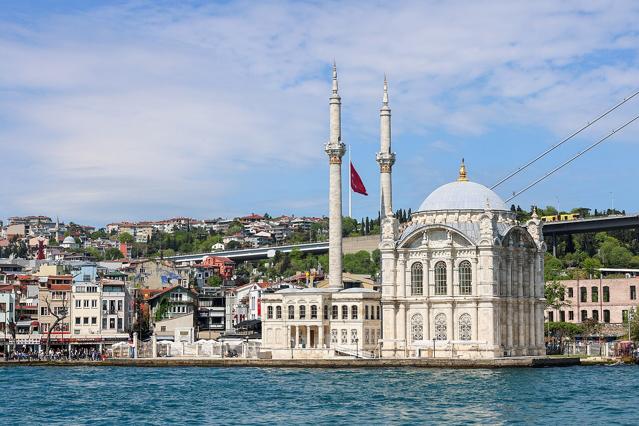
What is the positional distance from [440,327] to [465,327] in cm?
176

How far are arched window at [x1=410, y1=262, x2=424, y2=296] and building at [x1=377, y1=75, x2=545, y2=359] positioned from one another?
65 mm

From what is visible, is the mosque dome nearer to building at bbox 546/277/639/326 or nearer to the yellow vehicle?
building at bbox 546/277/639/326

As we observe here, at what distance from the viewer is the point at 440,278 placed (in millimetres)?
85625

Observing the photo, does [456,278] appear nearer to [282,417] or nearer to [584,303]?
[282,417]

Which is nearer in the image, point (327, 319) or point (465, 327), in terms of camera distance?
point (465, 327)

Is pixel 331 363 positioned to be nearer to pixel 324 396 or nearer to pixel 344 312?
pixel 344 312

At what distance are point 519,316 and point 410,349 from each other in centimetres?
779

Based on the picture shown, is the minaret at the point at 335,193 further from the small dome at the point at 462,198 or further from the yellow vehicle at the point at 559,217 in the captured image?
the yellow vehicle at the point at 559,217

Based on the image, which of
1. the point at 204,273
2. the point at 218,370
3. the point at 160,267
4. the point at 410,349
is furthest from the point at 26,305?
the point at 204,273

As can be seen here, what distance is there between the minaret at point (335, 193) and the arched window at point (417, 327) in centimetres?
649

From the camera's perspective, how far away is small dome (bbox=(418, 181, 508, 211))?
286 ft

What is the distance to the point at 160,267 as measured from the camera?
128 metres

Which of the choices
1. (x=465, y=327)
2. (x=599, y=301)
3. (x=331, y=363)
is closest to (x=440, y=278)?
(x=465, y=327)

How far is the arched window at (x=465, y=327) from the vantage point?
84312 millimetres
